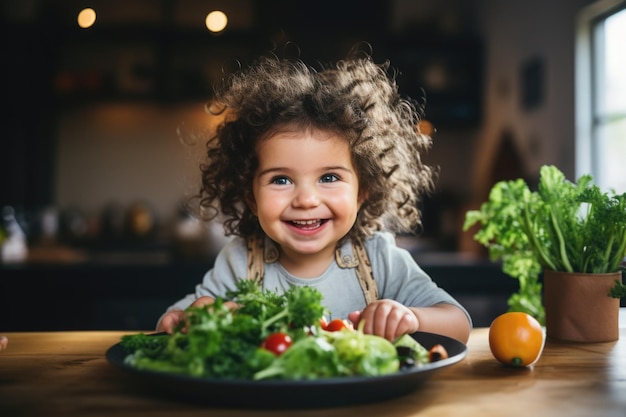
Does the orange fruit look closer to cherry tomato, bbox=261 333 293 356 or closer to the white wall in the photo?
cherry tomato, bbox=261 333 293 356

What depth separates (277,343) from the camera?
2.99 feet

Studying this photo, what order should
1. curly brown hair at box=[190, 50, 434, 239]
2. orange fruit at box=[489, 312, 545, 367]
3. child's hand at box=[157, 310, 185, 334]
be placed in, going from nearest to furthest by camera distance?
orange fruit at box=[489, 312, 545, 367]
child's hand at box=[157, 310, 185, 334]
curly brown hair at box=[190, 50, 434, 239]

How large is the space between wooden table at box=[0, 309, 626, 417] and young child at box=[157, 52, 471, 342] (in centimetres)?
20

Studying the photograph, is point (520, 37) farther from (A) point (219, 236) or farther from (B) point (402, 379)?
(B) point (402, 379)

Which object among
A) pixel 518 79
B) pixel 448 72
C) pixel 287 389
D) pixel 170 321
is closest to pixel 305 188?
pixel 170 321

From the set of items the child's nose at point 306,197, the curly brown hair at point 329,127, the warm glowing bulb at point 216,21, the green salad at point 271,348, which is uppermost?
the warm glowing bulb at point 216,21

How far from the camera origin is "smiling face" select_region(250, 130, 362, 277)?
1.42 m

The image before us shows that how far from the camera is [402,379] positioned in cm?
86

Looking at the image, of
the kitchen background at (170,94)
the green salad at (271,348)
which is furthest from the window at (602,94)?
the green salad at (271,348)

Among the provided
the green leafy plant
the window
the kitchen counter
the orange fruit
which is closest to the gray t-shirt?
the green leafy plant

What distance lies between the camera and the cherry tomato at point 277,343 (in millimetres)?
905

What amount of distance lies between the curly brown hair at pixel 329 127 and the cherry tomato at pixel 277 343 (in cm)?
65

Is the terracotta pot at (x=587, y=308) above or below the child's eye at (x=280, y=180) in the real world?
below

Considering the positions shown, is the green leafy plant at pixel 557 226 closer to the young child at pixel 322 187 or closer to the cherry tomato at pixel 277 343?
the young child at pixel 322 187
